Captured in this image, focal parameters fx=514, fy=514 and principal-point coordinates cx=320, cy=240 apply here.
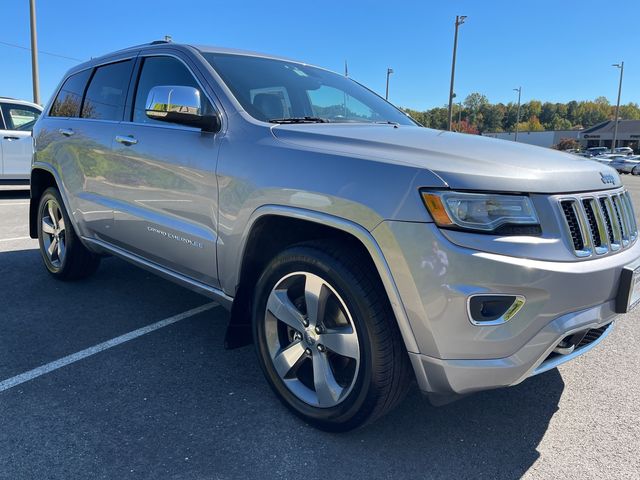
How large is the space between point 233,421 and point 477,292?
1.39m

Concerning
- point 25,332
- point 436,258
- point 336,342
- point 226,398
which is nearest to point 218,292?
point 226,398

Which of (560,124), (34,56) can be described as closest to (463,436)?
(34,56)

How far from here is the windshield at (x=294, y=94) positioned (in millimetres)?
2938

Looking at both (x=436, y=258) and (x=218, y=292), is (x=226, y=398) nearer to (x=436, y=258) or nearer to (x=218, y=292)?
(x=218, y=292)

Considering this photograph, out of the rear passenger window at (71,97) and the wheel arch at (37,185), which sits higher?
the rear passenger window at (71,97)

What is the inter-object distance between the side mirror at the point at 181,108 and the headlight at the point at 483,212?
138 centimetres

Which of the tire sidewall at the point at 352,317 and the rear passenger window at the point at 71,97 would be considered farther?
the rear passenger window at the point at 71,97

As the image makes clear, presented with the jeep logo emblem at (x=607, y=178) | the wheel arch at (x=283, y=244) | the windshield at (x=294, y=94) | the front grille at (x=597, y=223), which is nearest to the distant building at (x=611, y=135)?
the windshield at (x=294, y=94)

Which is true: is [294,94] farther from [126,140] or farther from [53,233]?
[53,233]

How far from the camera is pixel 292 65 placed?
3.60 meters

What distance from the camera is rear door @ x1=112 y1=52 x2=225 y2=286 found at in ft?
9.30

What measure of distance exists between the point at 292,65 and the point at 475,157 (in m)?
1.94

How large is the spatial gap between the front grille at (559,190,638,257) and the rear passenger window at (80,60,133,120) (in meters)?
3.01

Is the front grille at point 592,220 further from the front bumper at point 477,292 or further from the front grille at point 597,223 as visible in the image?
the front bumper at point 477,292
